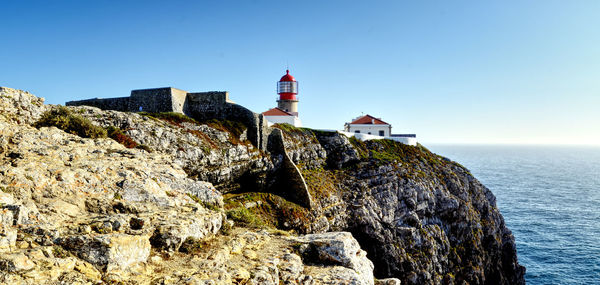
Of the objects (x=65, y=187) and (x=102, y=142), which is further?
(x=102, y=142)

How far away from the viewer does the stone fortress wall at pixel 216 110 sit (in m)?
27.7

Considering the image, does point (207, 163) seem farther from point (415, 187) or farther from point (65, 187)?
point (415, 187)

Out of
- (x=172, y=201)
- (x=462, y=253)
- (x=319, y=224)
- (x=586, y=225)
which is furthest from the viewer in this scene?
(x=586, y=225)

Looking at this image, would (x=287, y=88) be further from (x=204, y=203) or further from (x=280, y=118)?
(x=204, y=203)

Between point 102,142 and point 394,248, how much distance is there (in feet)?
80.8

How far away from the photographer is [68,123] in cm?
1438

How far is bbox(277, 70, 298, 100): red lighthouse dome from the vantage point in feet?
188

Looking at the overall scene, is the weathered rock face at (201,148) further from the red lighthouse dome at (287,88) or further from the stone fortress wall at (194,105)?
the red lighthouse dome at (287,88)

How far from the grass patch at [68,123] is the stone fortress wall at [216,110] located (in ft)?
39.4

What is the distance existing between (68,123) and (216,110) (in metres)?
14.5

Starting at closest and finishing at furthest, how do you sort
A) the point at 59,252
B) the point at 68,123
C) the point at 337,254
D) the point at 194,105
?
1. the point at 59,252
2. the point at 337,254
3. the point at 68,123
4. the point at 194,105

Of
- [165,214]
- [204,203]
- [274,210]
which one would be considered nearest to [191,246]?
[165,214]

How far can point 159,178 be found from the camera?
12820 mm

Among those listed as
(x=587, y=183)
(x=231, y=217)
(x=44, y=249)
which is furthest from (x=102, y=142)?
(x=587, y=183)
